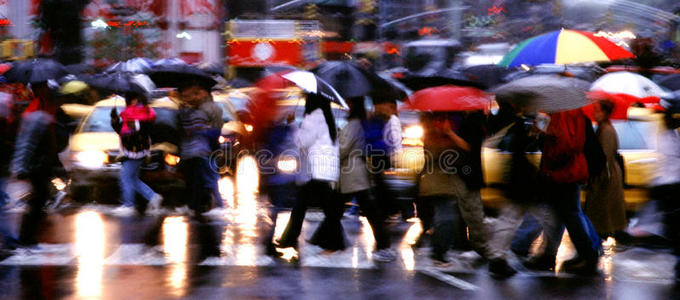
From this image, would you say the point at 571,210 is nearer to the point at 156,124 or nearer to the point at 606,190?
the point at 606,190

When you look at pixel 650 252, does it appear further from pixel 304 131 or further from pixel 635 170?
pixel 304 131

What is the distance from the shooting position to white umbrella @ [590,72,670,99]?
8523 mm

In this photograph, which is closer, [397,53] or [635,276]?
[635,276]

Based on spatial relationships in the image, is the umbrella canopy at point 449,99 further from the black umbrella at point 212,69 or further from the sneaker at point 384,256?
the black umbrella at point 212,69

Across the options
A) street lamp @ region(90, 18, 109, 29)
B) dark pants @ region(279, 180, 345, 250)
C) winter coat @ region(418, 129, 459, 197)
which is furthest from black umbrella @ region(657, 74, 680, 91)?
street lamp @ region(90, 18, 109, 29)

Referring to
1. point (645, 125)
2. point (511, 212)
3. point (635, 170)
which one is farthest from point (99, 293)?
point (645, 125)

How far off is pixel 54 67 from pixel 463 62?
2292cm

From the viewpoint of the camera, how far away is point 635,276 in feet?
25.7

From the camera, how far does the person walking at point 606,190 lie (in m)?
8.57

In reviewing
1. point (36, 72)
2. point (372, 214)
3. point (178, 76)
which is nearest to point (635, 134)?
point (372, 214)

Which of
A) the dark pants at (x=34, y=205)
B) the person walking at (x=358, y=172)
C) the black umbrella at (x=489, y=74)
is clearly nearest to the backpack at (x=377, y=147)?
the person walking at (x=358, y=172)

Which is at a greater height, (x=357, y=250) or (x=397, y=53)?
(x=397, y=53)

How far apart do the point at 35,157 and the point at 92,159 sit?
3459 millimetres

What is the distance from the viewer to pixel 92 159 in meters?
11.7
